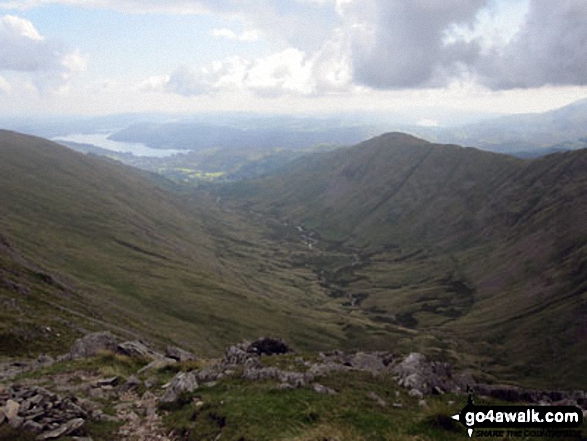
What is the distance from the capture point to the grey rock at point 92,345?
4400 cm

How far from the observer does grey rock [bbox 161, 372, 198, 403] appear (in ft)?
94.3

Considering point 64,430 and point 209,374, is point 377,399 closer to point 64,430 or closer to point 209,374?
point 209,374

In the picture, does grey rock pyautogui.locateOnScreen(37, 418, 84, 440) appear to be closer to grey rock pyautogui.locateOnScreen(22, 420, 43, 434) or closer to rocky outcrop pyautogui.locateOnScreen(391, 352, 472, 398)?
grey rock pyautogui.locateOnScreen(22, 420, 43, 434)

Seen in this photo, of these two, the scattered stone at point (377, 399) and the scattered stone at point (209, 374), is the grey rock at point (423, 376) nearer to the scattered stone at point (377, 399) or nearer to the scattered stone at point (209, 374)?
the scattered stone at point (377, 399)

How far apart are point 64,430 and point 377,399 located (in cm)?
1943

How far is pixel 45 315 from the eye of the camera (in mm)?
72625

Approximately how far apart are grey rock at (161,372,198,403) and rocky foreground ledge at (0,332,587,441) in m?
0.07

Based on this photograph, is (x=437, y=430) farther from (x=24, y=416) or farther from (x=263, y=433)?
(x=24, y=416)

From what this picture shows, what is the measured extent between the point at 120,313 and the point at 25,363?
7505 centimetres

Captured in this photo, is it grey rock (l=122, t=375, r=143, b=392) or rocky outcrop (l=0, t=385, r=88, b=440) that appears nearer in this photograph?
rocky outcrop (l=0, t=385, r=88, b=440)

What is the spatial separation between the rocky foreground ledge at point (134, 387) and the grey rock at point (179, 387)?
7cm

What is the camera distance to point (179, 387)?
29.8 m

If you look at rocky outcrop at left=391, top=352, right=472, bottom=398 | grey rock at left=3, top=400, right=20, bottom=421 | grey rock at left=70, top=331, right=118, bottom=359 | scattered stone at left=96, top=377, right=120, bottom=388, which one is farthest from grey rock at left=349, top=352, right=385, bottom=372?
grey rock at left=3, top=400, right=20, bottom=421

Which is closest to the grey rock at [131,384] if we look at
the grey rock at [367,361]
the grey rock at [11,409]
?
the grey rock at [11,409]
